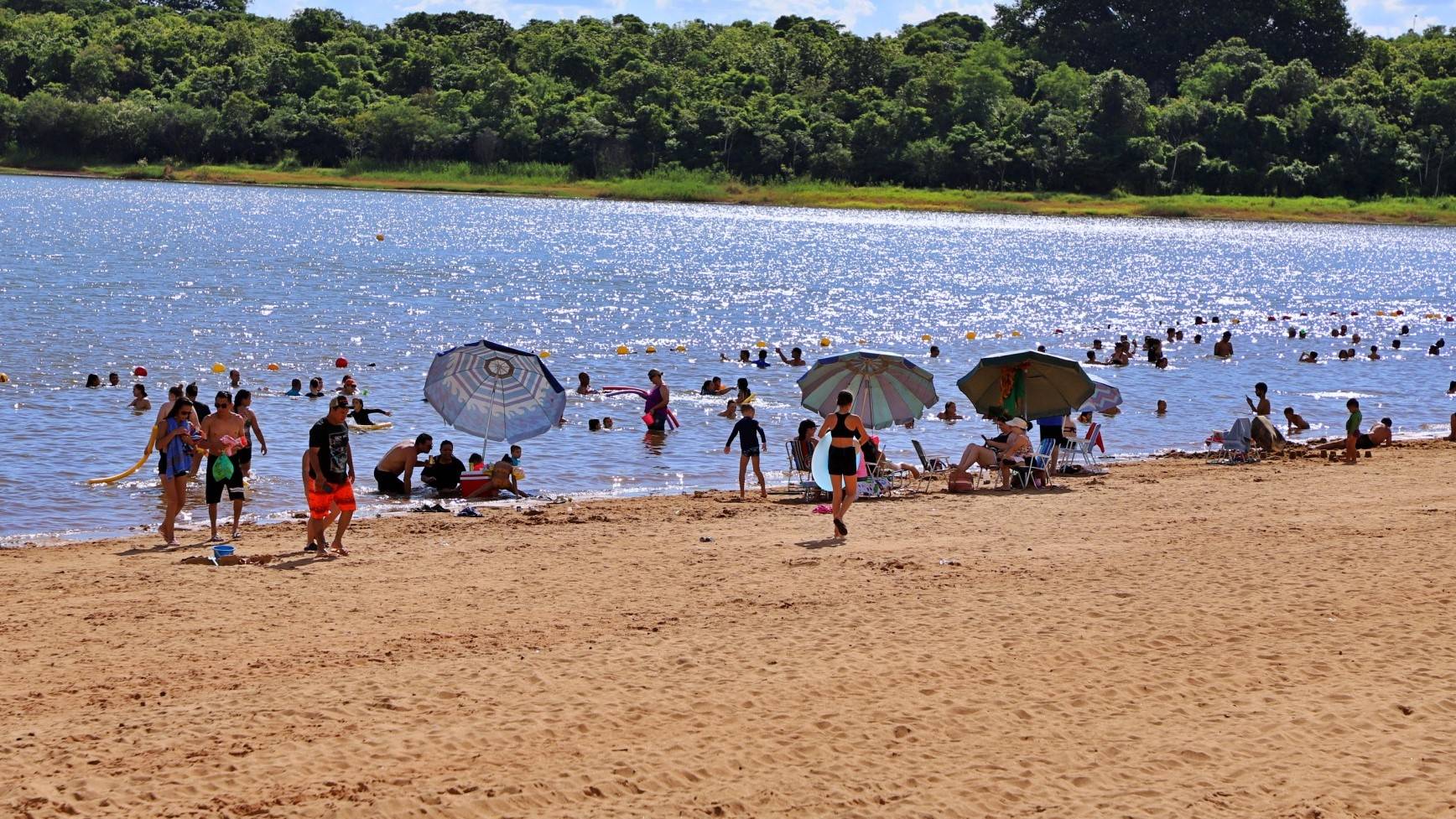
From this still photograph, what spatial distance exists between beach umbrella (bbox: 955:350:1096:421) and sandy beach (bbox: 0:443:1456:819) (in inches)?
171

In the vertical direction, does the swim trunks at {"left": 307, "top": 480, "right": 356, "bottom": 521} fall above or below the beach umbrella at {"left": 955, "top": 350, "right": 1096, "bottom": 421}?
below

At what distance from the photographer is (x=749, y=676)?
32.3ft

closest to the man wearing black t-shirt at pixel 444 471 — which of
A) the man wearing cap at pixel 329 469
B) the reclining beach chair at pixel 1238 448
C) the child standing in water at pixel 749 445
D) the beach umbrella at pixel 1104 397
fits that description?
the child standing in water at pixel 749 445

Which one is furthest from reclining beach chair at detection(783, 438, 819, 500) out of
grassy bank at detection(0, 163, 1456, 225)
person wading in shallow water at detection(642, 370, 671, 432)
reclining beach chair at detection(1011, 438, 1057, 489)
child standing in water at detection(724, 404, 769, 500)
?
grassy bank at detection(0, 163, 1456, 225)

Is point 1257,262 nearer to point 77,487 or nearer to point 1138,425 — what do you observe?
point 1138,425

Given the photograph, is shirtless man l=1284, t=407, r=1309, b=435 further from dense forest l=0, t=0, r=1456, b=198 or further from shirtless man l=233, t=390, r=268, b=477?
dense forest l=0, t=0, r=1456, b=198

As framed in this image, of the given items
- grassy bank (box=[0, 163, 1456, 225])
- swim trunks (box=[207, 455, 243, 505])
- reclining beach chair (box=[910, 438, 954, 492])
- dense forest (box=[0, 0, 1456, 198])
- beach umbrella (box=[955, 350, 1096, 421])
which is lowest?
reclining beach chair (box=[910, 438, 954, 492])

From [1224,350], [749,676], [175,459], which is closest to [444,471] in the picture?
[175,459]

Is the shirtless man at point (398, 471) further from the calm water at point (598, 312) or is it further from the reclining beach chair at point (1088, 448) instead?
the reclining beach chair at point (1088, 448)

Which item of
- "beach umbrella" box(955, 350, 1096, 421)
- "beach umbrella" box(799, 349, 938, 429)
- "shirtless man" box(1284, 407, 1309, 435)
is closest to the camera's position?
"beach umbrella" box(799, 349, 938, 429)

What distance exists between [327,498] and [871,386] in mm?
7453

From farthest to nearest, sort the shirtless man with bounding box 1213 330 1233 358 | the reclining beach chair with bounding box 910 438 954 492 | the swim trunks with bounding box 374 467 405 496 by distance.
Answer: the shirtless man with bounding box 1213 330 1233 358
the reclining beach chair with bounding box 910 438 954 492
the swim trunks with bounding box 374 467 405 496

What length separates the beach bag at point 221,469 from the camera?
14336mm

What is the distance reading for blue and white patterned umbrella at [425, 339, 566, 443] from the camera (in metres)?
18.5
